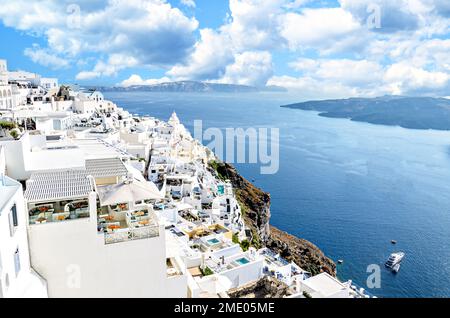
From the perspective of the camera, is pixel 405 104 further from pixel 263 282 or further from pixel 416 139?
pixel 263 282

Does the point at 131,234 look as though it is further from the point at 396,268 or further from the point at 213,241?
the point at 396,268

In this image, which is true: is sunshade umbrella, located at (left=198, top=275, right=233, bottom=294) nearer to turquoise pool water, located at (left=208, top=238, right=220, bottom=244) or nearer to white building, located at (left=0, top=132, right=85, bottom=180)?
white building, located at (left=0, top=132, right=85, bottom=180)

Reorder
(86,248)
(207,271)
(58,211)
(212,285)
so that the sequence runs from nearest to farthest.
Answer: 1. (86,248)
2. (58,211)
3. (212,285)
4. (207,271)

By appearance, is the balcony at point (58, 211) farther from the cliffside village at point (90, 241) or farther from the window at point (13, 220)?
the window at point (13, 220)

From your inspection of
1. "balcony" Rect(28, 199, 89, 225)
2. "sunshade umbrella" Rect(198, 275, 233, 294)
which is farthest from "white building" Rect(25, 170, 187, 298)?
"sunshade umbrella" Rect(198, 275, 233, 294)

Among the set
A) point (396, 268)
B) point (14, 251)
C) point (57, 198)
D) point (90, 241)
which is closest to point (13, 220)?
point (14, 251)
